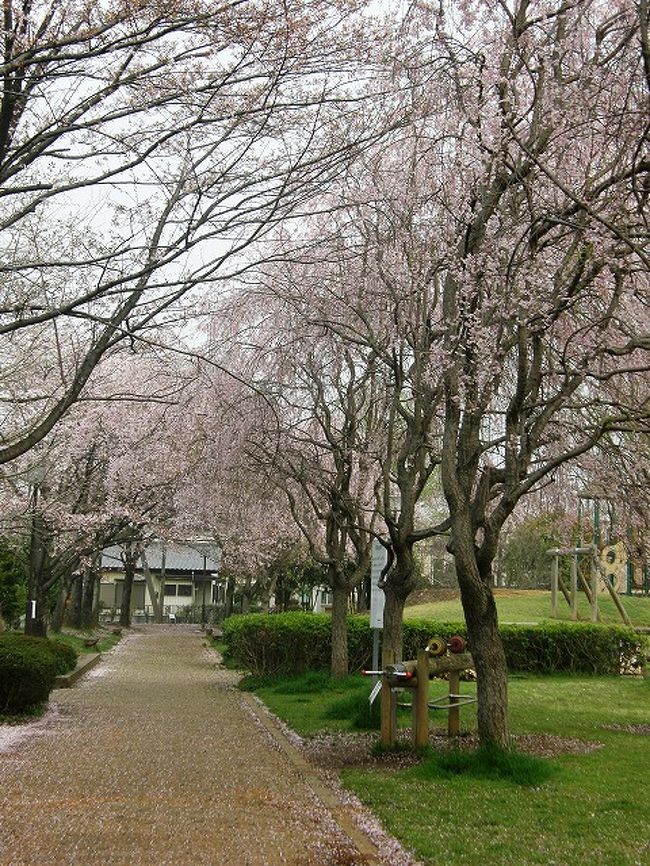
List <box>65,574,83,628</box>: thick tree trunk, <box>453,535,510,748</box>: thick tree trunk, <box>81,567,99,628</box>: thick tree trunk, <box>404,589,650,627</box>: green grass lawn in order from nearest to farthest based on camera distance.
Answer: <box>453,535,510,748</box>: thick tree trunk → <box>404,589,650,627</box>: green grass lawn → <box>81,567,99,628</box>: thick tree trunk → <box>65,574,83,628</box>: thick tree trunk

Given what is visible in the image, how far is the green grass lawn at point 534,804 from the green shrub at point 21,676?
12.4 ft

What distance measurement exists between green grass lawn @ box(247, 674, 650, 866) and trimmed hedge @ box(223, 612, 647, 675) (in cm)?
635

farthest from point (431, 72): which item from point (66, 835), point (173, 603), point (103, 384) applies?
point (173, 603)

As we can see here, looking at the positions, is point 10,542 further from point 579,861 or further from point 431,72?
point 579,861

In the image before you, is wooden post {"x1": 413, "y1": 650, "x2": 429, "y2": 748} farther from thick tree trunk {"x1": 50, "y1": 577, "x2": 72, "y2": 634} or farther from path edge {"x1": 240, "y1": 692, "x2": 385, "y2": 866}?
thick tree trunk {"x1": 50, "y1": 577, "x2": 72, "y2": 634}

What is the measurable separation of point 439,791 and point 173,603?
6139 centimetres

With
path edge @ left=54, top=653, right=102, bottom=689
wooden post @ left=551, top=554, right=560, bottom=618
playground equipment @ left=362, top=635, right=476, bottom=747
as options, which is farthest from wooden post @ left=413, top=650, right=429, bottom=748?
wooden post @ left=551, top=554, right=560, bottom=618

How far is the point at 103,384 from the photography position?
20.2m

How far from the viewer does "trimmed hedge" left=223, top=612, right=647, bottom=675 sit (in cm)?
1903

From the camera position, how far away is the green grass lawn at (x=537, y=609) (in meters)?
29.7

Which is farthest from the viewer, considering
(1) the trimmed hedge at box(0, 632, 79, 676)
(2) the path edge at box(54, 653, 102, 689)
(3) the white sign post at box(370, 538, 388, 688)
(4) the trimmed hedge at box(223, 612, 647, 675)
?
(4) the trimmed hedge at box(223, 612, 647, 675)

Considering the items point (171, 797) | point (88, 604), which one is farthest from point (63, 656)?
point (88, 604)

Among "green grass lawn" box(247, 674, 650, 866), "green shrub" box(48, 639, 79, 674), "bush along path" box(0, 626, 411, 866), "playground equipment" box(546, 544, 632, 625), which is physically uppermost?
"playground equipment" box(546, 544, 632, 625)

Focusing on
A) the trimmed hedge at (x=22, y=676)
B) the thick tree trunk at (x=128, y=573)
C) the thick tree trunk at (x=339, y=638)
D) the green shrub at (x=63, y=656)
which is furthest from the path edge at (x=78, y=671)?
the thick tree trunk at (x=128, y=573)
